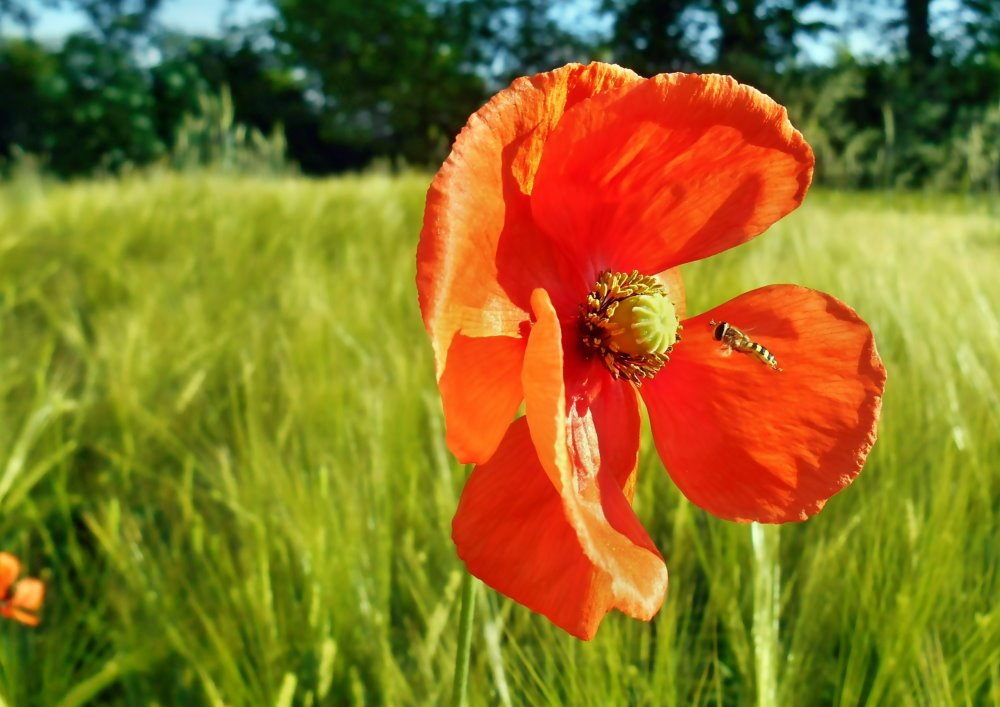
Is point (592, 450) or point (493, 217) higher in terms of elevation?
point (493, 217)

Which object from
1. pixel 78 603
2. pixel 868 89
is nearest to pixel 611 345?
pixel 78 603

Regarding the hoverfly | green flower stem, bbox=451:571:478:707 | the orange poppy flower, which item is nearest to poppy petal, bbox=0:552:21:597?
the orange poppy flower

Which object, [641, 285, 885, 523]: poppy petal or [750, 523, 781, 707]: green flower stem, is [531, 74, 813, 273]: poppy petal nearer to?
[641, 285, 885, 523]: poppy petal

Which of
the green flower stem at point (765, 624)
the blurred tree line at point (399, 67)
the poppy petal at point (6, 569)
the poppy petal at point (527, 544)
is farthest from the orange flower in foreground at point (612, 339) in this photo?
the blurred tree line at point (399, 67)

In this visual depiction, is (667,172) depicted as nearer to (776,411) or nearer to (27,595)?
(776,411)

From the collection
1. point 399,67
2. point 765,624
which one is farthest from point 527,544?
point 399,67

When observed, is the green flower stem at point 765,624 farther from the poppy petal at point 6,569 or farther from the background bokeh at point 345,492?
the poppy petal at point 6,569

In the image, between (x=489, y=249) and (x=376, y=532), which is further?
(x=376, y=532)
